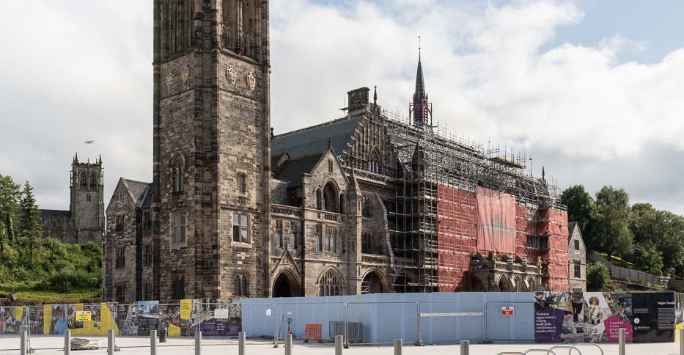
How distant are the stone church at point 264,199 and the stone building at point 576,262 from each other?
18.4 metres

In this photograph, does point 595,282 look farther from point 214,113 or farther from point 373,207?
point 214,113

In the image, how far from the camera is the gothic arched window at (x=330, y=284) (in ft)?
194

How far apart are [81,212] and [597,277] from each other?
80.8 m

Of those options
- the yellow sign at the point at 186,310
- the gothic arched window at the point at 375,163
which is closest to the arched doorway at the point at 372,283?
the gothic arched window at the point at 375,163

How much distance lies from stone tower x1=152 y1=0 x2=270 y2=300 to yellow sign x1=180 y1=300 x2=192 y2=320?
27.2 ft

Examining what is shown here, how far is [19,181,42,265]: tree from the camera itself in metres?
99.8

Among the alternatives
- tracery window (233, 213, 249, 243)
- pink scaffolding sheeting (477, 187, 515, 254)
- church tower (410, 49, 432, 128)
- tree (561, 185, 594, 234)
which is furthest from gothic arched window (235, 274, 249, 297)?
tree (561, 185, 594, 234)

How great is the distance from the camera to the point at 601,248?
396ft

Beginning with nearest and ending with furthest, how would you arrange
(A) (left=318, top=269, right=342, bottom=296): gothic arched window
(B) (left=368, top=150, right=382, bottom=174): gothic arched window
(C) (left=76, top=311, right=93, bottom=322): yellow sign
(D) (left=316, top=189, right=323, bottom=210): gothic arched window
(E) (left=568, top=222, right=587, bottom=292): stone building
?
(C) (left=76, top=311, right=93, bottom=322): yellow sign < (A) (left=318, top=269, right=342, bottom=296): gothic arched window < (D) (left=316, top=189, right=323, bottom=210): gothic arched window < (B) (left=368, top=150, right=382, bottom=174): gothic arched window < (E) (left=568, top=222, right=587, bottom=292): stone building

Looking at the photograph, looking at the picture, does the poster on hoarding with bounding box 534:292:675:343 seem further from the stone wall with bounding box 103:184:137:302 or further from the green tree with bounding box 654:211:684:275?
the green tree with bounding box 654:211:684:275

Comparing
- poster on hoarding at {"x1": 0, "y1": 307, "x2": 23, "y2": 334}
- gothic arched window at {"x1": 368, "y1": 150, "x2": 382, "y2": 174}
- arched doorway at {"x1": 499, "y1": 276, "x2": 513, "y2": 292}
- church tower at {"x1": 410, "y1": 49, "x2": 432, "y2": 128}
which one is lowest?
poster on hoarding at {"x1": 0, "y1": 307, "x2": 23, "y2": 334}

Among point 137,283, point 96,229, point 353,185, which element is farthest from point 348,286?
point 96,229

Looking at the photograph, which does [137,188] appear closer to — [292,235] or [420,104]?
[292,235]

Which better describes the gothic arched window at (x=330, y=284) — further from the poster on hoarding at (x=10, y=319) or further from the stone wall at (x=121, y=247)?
the poster on hoarding at (x=10, y=319)
